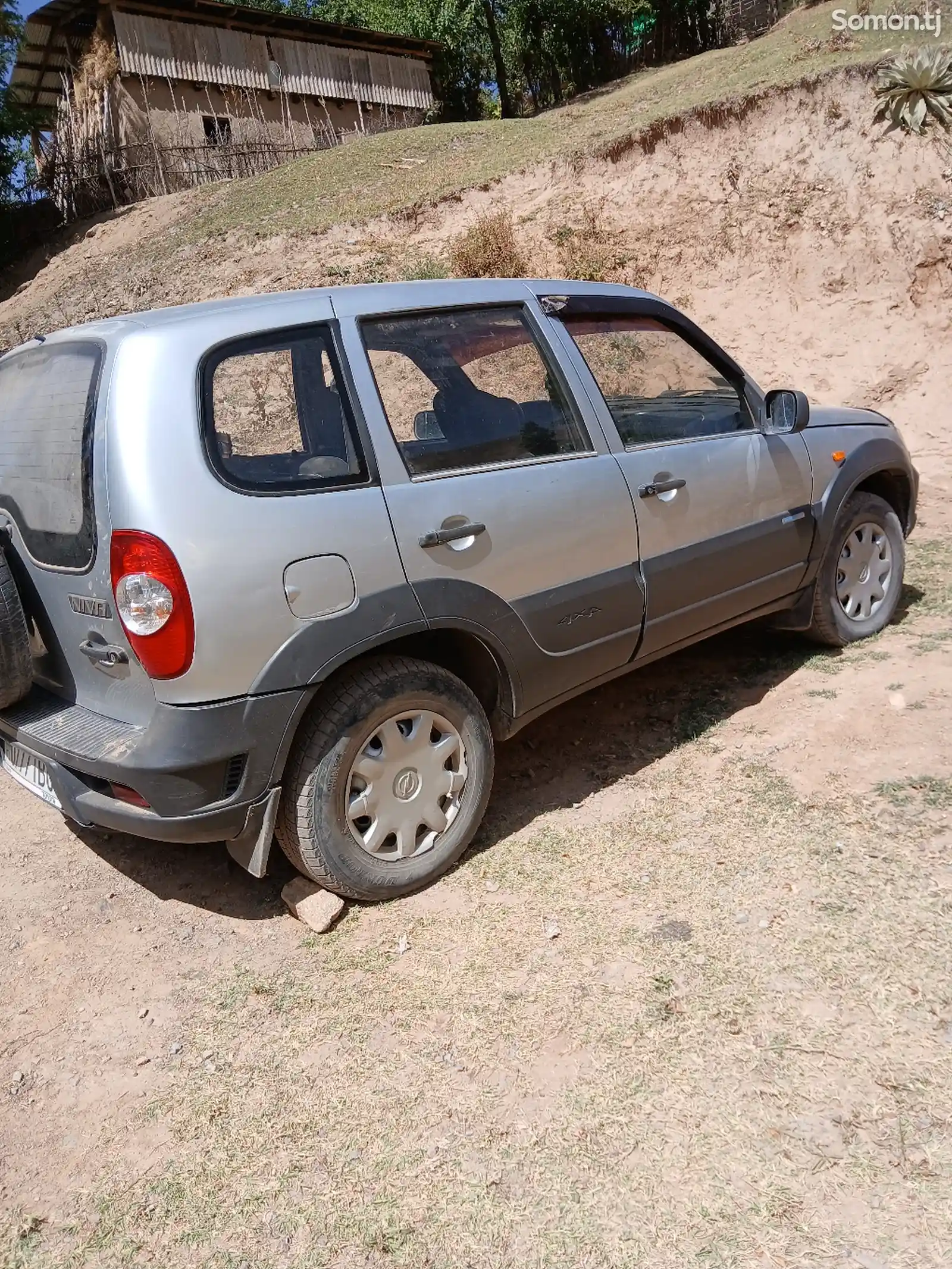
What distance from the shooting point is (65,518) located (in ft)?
9.06

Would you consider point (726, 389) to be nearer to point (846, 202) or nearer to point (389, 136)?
point (846, 202)

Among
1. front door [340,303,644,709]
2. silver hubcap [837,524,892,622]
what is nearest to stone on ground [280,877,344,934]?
front door [340,303,644,709]

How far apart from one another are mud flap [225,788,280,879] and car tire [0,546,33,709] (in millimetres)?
852

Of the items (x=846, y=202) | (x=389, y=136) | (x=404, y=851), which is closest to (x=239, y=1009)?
(x=404, y=851)

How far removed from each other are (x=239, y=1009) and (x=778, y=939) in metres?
1.62

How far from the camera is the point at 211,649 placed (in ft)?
8.38

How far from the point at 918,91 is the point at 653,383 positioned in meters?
9.93

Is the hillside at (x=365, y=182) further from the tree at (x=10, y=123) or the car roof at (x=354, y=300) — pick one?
the car roof at (x=354, y=300)

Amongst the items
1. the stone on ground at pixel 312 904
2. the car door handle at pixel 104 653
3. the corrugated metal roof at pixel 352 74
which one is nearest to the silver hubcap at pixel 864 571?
the stone on ground at pixel 312 904

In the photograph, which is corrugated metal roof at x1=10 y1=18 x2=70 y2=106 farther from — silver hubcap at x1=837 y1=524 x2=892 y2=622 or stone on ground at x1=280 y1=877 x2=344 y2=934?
stone on ground at x1=280 y1=877 x2=344 y2=934

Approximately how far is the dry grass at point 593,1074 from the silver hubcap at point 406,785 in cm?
22

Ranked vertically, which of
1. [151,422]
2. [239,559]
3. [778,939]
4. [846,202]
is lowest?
[778,939]

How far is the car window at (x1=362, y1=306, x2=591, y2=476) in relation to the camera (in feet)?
10.2

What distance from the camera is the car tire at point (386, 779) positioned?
2.85 meters
